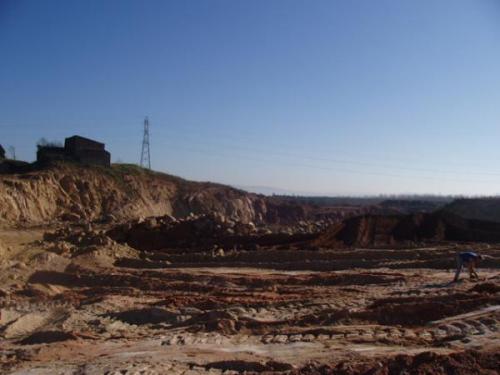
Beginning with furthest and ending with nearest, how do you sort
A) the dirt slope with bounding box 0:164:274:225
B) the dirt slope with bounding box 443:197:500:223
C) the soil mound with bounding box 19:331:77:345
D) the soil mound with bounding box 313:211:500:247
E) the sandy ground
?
1. the dirt slope with bounding box 443:197:500:223
2. the dirt slope with bounding box 0:164:274:225
3. the soil mound with bounding box 313:211:500:247
4. the soil mound with bounding box 19:331:77:345
5. the sandy ground

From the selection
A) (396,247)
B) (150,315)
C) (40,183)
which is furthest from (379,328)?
(40,183)

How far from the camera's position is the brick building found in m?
36.1

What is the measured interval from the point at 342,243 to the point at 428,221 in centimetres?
605

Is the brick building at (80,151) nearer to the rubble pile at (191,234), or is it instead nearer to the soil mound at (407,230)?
the rubble pile at (191,234)

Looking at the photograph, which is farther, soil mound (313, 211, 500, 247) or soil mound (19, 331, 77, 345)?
soil mound (313, 211, 500, 247)

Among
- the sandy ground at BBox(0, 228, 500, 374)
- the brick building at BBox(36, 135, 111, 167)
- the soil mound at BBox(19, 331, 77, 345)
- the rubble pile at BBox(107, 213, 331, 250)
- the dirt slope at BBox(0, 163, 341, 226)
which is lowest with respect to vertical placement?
the soil mound at BBox(19, 331, 77, 345)

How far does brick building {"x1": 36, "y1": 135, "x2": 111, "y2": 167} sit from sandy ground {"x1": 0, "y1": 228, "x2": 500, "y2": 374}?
19804mm

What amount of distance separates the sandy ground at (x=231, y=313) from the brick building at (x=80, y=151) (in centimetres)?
1980

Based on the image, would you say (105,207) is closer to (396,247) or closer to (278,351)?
(396,247)

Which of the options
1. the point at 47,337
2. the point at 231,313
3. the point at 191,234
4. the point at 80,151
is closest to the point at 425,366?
the point at 231,313

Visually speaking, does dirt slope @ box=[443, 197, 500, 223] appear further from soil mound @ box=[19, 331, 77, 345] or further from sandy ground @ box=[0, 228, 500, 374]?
soil mound @ box=[19, 331, 77, 345]

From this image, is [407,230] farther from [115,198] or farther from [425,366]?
[425,366]

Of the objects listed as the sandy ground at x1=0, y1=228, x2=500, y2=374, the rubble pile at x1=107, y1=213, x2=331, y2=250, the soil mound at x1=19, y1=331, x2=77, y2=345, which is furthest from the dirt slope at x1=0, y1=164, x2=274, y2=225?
the soil mound at x1=19, y1=331, x2=77, y2=345

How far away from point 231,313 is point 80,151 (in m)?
29.7
